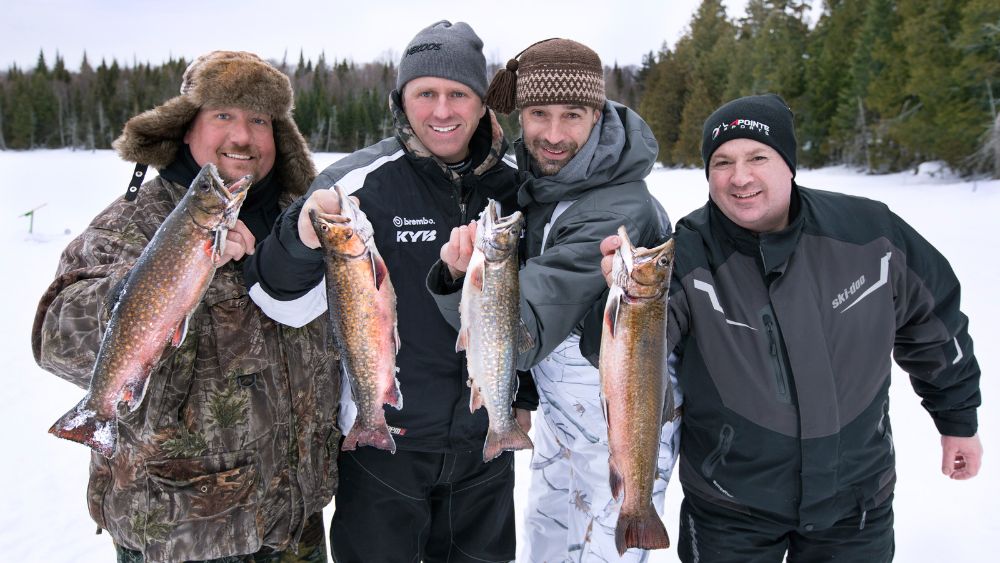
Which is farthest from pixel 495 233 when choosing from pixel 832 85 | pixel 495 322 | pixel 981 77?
pixel 832 85

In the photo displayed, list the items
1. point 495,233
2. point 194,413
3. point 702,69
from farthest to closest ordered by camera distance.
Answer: point 702,69
point 194,413
point 495,233

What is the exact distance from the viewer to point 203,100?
131 inches

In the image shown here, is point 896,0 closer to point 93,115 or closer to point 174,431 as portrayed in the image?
point 174,431

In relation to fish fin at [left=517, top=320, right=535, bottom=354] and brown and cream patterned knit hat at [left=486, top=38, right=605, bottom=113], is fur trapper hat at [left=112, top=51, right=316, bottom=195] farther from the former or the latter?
fish fin at [left=517, top=320, right=535, bottom=354]

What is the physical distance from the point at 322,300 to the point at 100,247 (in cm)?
109

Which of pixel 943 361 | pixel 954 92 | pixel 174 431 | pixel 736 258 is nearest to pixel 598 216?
pixel 736 258

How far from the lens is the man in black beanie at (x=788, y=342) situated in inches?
119

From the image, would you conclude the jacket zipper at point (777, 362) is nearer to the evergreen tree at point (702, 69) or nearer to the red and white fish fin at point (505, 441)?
the red and white fish fin at point (505, 441)

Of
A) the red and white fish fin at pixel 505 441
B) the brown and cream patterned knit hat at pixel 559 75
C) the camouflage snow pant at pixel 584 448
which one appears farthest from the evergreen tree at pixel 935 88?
the red and white fish fin at pixel 505 441

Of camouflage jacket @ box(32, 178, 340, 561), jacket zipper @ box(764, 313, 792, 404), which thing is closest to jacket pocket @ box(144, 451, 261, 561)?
camouflage jacket @ box(32, 178, 340, 561)

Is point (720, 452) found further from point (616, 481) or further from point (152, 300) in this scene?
point (152, 300)

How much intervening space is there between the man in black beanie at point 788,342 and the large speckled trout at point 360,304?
1.44 m

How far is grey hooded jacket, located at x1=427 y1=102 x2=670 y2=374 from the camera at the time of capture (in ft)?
9.73

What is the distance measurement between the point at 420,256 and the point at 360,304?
785 millimetres
